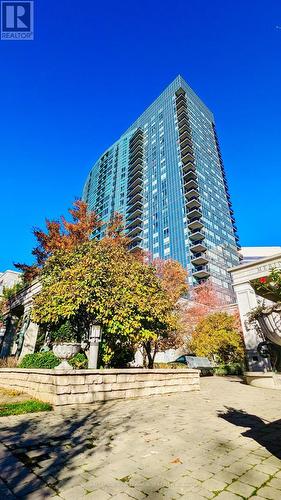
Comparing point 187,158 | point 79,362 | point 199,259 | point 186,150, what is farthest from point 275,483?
point 186,150

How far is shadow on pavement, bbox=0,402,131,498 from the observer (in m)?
2.63

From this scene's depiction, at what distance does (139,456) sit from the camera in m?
3.35

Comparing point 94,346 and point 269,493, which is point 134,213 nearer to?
point 94,346

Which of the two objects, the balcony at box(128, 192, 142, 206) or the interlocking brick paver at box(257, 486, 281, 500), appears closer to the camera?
the interlocking brick paver at box(257, 486, 281, 500)

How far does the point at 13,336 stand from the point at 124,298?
1562 cm

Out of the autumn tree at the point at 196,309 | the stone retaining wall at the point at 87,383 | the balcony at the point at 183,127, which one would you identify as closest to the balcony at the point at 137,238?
the autumn tree at the point at 196,309

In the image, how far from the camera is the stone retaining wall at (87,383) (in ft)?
21.0

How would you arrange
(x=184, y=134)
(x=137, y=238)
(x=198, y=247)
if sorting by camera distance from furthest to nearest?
(x=184, y=134)
(x=137, y=238)
(x=198, y=247)

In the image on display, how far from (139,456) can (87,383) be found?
3.85 meters

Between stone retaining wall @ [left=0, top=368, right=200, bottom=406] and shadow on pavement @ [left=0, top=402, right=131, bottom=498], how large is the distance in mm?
756

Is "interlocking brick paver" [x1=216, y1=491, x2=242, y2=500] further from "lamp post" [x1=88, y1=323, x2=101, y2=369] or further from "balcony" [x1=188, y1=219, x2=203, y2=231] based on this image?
"balcony" [x1=188, y1=219, x2=203, y2=231]

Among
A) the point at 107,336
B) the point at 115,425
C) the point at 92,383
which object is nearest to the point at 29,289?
the point at 107,336

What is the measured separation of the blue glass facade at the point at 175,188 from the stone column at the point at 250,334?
109 feet

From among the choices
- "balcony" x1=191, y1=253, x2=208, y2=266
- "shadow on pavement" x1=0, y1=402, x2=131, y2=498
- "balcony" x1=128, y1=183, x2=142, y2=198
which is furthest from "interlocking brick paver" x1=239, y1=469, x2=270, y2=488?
"balcony" x1=128, y1=183, x2=142, y2=198
